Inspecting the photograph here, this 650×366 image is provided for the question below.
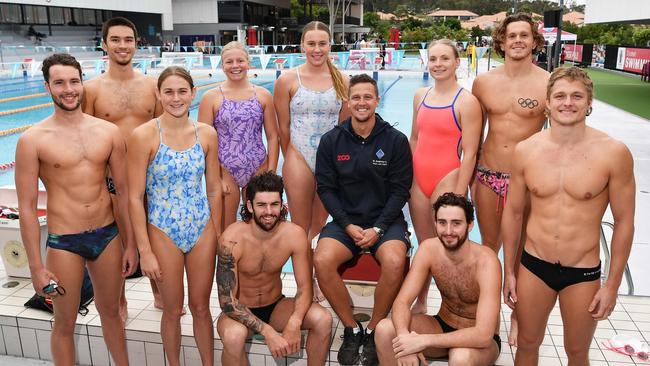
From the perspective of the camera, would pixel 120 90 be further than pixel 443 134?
Yes

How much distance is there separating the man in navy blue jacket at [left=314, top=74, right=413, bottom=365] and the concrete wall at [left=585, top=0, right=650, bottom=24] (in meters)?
13.2

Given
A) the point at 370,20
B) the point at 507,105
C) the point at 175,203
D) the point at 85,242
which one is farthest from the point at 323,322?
the point at 370,20

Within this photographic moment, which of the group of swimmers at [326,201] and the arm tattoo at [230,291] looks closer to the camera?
the group of swimmers at [326,201]

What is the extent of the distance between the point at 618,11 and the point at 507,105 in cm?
1496

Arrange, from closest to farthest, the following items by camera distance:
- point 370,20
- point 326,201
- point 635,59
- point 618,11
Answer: point 326,201
point 618,11
point 635,59
point 370,20

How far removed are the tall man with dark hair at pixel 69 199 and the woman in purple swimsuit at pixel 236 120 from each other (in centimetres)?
78

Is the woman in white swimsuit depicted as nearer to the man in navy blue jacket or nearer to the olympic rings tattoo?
the man in navy blue jacket

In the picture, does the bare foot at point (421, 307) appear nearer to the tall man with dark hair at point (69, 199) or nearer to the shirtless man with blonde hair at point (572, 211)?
the shirtless man with blonde hair at point (572, 211)

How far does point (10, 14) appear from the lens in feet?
96.8

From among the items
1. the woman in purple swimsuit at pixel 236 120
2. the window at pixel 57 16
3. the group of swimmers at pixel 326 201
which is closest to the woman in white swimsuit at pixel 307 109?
the group of swimmers at pixel 326 201

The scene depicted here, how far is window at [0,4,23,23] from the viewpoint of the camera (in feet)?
94.8

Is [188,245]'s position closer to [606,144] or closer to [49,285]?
[49,285]

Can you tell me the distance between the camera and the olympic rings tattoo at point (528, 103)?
3164mm

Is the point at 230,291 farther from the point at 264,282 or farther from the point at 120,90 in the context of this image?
the point at 120,90
